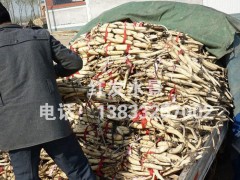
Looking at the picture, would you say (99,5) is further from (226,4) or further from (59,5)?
(226,4)

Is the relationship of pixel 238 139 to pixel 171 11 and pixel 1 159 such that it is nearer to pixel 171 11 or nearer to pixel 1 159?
pixel 171 11

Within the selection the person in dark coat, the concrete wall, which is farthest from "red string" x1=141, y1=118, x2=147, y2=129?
the concrete wall

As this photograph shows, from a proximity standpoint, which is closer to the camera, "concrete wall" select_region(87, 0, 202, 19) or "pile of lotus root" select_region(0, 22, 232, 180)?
"pile of lotus root" select_region(0, 22, 232, 180)

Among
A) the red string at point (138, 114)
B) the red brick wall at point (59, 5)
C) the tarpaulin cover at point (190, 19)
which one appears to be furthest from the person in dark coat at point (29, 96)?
the red brick wall at point (59, 5)

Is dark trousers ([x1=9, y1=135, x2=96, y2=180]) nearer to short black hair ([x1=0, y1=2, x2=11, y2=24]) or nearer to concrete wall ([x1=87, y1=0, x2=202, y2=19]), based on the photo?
short black hair ([x1=0, y1=2, x2=11, y2=24])

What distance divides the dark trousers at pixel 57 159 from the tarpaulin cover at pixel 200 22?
1716mm

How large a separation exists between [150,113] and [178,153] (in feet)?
1.34

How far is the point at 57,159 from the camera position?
2521mm

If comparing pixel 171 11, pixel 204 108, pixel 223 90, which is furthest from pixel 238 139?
pixel 171 11

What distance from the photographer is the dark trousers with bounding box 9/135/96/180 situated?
240 cm

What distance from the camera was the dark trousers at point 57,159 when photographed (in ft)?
7.89

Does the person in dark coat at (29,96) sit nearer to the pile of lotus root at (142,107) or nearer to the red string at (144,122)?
the pile of lotus root at (142,107)

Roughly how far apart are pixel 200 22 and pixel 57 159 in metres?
2.33

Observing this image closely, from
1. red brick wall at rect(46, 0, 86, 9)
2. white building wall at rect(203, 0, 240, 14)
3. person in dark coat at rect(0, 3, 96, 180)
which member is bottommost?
red brick wall at rect(46, 0, 86, 9)
